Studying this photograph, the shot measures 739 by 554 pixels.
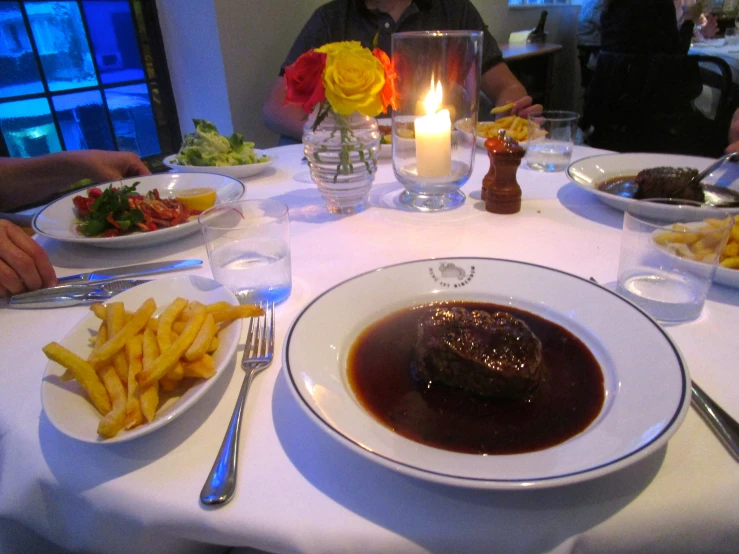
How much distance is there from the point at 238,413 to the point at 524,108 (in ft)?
7.36

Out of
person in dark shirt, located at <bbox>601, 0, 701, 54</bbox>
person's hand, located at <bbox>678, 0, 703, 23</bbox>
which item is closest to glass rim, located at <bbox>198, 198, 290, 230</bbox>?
person in dark shirt, located at <bbox>601, 0, 701, 54</bbox>

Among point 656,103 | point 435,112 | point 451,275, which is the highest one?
point 435,112

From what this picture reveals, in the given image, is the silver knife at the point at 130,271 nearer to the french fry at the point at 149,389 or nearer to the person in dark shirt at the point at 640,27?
the french fry at the point at 149,389

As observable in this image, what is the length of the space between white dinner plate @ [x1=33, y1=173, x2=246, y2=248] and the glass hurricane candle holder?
59 cm

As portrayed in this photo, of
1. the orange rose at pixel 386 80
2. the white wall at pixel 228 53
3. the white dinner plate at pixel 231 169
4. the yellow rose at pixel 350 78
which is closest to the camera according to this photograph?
the yellow rose at pixel 350 78

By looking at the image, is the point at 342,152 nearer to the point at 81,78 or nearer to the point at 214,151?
the point at 214,151

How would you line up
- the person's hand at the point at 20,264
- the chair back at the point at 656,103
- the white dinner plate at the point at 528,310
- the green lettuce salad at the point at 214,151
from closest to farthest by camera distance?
the white dinner plate at the point at 528,310
the person's hand at the point at 20,264
the green lettuce salad at the point at 214,151
the chair back at the point at 656,103

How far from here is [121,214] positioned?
1.43 metres

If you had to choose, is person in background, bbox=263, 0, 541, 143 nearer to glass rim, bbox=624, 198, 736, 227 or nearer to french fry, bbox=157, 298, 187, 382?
glass rim, bbox=624, 198, 736, 227

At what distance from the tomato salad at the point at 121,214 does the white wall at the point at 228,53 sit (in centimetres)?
244

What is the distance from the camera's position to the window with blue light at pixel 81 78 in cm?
320

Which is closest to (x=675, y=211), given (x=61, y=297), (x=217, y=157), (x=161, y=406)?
(x=161, y=406)

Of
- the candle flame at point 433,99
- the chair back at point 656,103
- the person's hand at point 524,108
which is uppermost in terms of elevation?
the candle flame at point 433,99

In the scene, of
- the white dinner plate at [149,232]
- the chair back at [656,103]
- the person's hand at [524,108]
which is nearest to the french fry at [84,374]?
A: the white dinner plate at [149,232]
